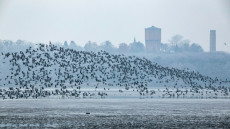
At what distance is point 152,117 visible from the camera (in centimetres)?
13362

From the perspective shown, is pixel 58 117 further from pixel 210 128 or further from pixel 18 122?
pixel 210 128

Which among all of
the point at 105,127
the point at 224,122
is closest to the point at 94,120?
the point at 105,127

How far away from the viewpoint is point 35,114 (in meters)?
140

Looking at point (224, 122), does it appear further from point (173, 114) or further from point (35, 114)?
point (35, 114)

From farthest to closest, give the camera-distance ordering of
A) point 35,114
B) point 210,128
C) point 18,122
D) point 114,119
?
1. point 35,114
2. point 114,119
3. point 18,122
4. point 210,128

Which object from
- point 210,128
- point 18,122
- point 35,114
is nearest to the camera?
point 210,128

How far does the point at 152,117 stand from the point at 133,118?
4.37 meters

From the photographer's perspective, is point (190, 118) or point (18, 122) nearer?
point (18, 122)

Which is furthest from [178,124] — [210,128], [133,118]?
[133,118]

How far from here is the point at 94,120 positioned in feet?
410

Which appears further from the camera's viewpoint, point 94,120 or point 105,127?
point 94,120

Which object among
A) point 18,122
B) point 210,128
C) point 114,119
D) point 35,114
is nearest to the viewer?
point 210,128

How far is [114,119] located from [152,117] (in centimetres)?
921

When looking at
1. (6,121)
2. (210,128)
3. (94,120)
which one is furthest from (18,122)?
(210,128)
